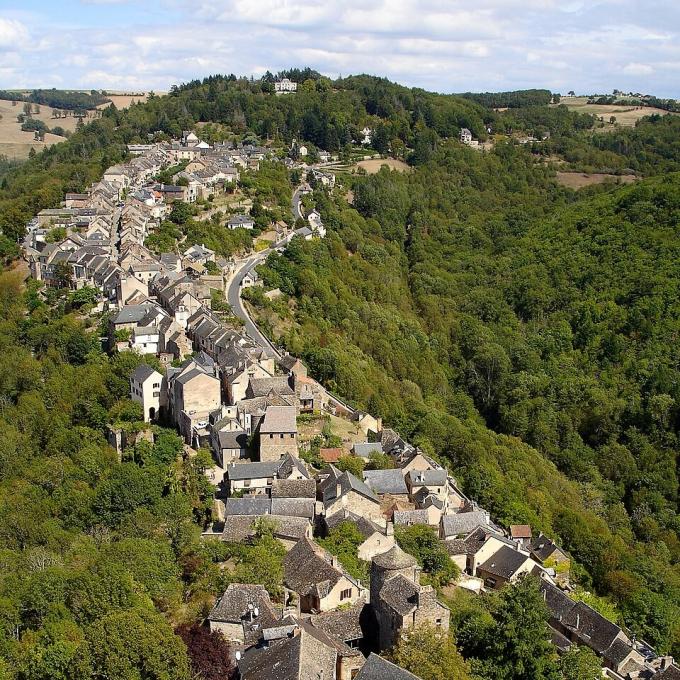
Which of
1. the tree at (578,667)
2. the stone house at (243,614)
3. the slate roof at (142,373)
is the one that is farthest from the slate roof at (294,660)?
the slate roof at (142,373)

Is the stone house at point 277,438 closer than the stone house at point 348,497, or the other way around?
the stone house at point 348,497

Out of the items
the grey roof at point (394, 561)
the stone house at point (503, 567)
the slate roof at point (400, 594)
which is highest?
the grey roof at point (394, 561)

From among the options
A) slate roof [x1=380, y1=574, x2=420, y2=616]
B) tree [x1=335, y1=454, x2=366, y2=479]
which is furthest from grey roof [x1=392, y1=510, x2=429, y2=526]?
slate roof [x1=380, y1=574, x2=420, y2=616]

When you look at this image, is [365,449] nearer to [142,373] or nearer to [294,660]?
[142,373]

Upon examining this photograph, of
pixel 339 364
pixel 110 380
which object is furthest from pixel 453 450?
pixel 110 380

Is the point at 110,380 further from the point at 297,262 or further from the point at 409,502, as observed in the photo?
the point at 297,262

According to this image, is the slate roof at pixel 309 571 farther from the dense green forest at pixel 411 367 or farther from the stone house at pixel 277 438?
the stone house at pixel 277 438
